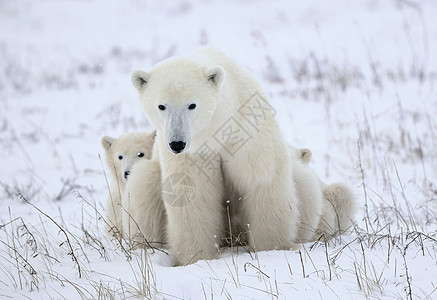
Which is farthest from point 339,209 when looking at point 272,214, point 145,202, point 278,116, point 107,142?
point 278,116

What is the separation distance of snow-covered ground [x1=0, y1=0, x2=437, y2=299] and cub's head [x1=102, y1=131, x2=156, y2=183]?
484 mm

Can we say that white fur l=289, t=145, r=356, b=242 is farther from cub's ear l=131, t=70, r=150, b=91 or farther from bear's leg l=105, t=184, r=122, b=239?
bear's leg l=105, t=184, r=122, b=239

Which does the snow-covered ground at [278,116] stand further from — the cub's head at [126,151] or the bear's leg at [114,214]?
the cub's head at [126,151]

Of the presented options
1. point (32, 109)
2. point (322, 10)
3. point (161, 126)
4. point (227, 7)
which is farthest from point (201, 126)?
point (227, 7)

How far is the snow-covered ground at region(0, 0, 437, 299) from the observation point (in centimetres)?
289

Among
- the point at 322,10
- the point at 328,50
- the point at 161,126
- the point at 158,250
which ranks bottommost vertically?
the point at 158,250

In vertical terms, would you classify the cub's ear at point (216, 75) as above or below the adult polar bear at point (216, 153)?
above

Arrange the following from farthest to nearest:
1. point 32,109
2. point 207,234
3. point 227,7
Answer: point 227,7
point 32,109
point 207,234

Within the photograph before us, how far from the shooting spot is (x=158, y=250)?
157 inches

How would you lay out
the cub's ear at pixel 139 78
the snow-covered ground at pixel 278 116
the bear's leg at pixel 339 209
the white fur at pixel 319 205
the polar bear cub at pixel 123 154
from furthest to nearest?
the polar bear cub at pixel 123 154 < the bear's leg at pixel 339 209 < the white fur at pixel 319 205 < the cub's ear at pixel 139 78 < the snow-covered ground at pixel 278 116

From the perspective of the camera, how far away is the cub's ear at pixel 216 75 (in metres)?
3.39

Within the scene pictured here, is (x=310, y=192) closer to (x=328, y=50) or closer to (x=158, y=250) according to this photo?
(x=158, y=250)

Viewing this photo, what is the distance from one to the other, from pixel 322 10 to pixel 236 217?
16714 millimetres

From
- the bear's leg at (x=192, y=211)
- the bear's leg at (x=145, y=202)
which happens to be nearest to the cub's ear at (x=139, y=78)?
the bear's leg at (x=192, y=211)
